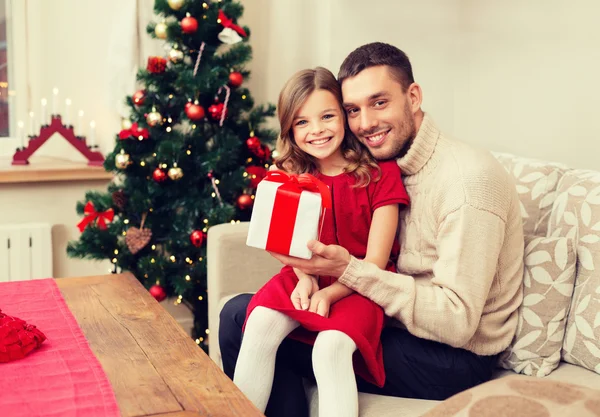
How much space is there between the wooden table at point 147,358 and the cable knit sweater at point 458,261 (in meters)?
0.47

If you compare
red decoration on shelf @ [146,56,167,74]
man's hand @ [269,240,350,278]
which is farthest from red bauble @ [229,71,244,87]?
man's hand @ [269,240,350,278]

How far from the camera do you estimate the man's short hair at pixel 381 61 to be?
192 centimetres

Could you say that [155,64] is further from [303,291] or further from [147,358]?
[147,358]

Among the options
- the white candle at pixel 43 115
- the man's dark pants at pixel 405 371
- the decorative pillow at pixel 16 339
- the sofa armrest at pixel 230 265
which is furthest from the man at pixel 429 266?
the white candle at pixel 43 115

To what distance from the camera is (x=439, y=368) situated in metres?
1.74

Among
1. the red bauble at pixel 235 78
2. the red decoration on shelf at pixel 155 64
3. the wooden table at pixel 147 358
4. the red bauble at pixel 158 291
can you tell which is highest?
the red decoration on shelf at pixel 155 64

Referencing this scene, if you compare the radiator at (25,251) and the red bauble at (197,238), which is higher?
the red bauble at (197,238)

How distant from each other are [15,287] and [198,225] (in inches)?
45.9

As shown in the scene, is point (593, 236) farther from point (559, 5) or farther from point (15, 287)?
point (15, 287)

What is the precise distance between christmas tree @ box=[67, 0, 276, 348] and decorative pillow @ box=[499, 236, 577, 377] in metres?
1.35

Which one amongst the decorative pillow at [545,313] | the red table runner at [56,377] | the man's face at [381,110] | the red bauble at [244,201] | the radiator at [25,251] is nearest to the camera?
the red table runner at [56,377]

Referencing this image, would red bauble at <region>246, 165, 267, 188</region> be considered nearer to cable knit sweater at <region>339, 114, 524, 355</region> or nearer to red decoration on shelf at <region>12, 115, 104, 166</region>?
red decoration on shelf at <region>12, 115, 104, 166</region>

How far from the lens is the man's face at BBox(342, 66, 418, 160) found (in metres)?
1.92

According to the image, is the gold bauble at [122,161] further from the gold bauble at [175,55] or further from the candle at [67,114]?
the candle at [67,114]
